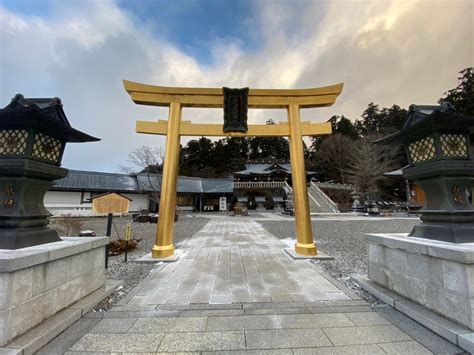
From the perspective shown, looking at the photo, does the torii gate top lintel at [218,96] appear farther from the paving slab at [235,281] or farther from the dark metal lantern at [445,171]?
the paving slab at [235,281]

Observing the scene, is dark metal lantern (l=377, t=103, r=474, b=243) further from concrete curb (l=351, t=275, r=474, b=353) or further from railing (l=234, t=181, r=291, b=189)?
railing (l=234, t=181, r=291, b=189)

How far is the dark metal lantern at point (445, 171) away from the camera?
104 inches

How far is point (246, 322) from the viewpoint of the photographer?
2.48m

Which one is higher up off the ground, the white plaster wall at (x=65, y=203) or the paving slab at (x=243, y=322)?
the white plaster wall at (x=65, y=203)

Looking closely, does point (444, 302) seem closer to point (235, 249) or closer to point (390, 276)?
point (390, 276)

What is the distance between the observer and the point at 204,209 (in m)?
28.5

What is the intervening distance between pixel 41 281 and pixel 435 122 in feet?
15.3

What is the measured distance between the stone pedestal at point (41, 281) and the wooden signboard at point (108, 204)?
7.21ft

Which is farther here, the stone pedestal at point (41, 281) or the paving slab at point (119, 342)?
the paving slab at point (119, 342)

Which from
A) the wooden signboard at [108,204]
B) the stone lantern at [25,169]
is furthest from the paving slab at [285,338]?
the wooden signboard at [108,204]

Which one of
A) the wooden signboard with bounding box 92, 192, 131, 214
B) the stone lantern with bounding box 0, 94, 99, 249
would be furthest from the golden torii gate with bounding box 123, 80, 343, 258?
the stone lantern with bounding box 0, 94, 99, 249

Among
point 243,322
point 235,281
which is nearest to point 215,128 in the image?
point 235,281

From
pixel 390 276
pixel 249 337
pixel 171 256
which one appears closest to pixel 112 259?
pixel 171 256

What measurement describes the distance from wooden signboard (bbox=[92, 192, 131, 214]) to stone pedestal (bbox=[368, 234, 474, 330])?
200 inches
